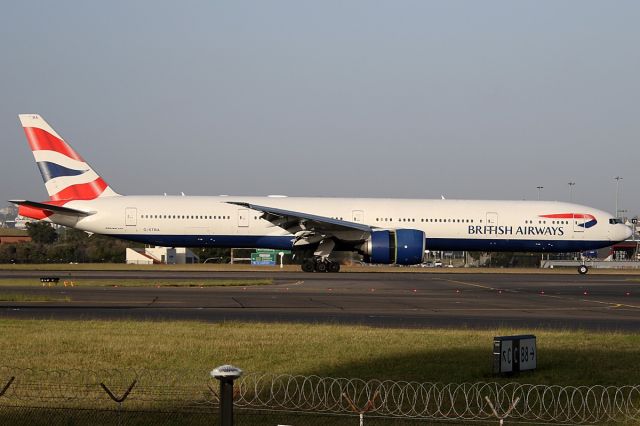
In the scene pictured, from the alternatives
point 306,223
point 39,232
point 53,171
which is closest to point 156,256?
point 53,171

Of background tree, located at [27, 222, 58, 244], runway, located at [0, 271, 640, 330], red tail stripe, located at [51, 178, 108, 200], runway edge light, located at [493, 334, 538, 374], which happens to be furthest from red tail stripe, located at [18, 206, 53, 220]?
background tree, located at [27, 222, 58, 244]

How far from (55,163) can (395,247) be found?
792 inches

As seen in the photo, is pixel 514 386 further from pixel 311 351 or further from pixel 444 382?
pixel 311 351

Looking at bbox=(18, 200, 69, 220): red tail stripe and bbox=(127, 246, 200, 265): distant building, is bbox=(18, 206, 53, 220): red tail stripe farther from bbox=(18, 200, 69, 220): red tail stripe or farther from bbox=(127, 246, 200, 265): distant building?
bbox=(127, 246, 200, 265): distant building

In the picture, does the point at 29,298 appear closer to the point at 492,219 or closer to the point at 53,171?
the point at 53,171

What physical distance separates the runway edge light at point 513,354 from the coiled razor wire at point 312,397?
39 cm

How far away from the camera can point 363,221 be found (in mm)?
51000

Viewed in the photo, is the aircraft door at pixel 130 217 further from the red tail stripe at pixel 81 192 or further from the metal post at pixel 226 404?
the metal post at pixel 226 404

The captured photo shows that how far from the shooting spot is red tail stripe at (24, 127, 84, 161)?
5066cm

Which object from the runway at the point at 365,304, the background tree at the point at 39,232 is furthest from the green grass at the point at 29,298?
the background tree at the point at 39,232

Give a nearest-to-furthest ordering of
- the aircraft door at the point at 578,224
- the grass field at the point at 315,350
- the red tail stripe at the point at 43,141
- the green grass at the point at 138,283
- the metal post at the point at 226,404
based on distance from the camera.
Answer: the metal post at the point at 226,404 < the grass field at the point at 315,350 < the green grass at the point at 138,283 < the red tail stripe at the point at 43,141 < the aircraft door at the point at 578,224

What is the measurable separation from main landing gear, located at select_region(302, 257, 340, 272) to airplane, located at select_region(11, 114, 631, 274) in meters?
0.06

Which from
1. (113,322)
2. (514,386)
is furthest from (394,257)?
(514,386)

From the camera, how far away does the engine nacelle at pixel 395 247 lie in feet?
151
